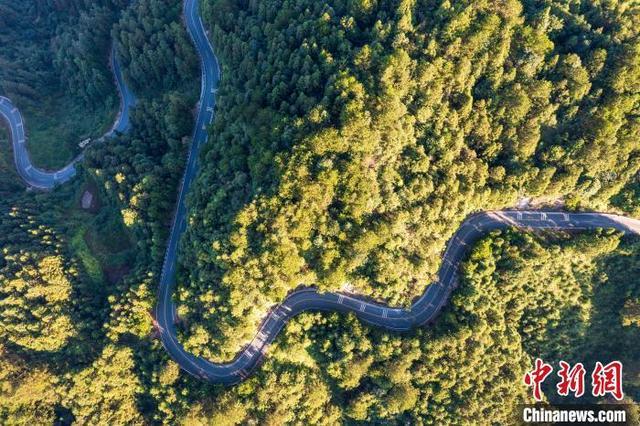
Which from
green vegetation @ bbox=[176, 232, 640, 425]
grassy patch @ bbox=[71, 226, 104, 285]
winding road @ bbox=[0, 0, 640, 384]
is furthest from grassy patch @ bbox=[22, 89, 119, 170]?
green vegetation @ bbox=[176, 232, 640, 425]

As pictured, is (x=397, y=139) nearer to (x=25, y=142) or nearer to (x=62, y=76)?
(x=62, y=76)

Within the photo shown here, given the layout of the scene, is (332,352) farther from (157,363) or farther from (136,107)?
(136,107)

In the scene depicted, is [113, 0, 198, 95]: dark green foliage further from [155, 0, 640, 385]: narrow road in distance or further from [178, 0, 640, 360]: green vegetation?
[155, 0, 640, 385]: narrow road in distance

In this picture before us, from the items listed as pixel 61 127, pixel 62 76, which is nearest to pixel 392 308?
pixel 61 127

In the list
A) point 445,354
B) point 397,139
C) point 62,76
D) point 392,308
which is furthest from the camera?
point 62,76

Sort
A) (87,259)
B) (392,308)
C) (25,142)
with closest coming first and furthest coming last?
(392,308)
(87,259)
(25,142)

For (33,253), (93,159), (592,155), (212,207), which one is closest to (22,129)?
(93,159)
